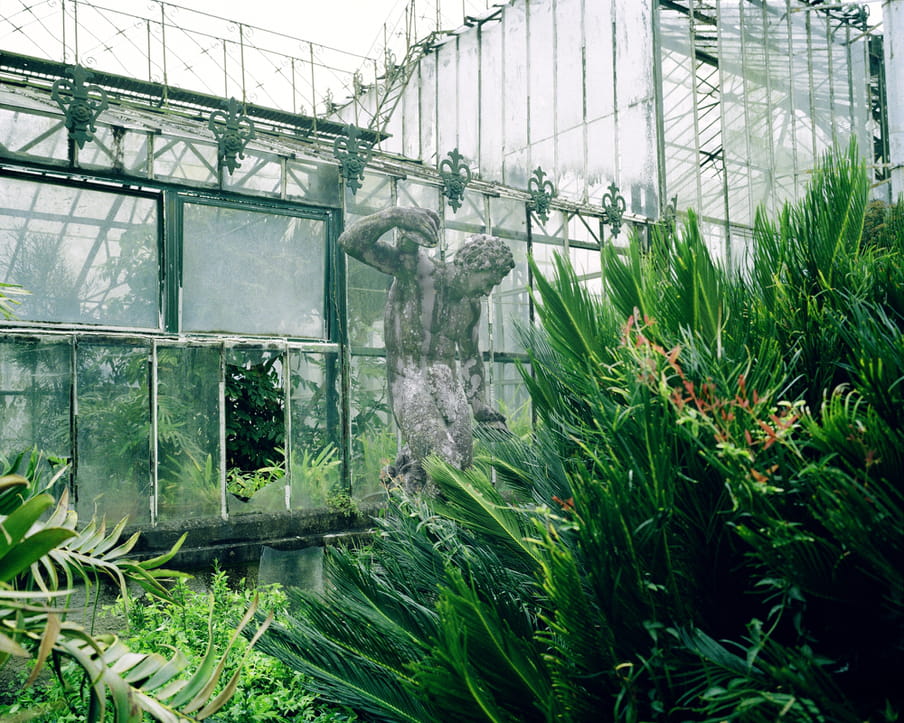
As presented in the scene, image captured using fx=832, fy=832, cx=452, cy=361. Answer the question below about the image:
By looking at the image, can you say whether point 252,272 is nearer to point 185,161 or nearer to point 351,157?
point 185,161

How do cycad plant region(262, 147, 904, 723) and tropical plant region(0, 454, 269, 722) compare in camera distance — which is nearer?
cycad plant region(262, 147, 904, 723)

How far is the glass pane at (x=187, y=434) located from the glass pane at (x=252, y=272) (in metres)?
0.34

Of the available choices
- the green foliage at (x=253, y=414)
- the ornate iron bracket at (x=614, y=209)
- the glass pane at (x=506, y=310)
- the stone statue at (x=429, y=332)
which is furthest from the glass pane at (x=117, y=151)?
the ornate iron bracket at (x=614, y=209)

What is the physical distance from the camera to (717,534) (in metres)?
1.04

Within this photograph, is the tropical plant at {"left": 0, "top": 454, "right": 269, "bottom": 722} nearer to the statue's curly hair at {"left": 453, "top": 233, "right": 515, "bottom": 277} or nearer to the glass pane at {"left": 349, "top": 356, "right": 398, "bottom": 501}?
the statue's curly hair at {"left": 453, "top": 233, "right": 515, "bottom": 277}

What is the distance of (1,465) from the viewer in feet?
16.3

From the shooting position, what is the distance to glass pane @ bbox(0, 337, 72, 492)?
5.66 meters

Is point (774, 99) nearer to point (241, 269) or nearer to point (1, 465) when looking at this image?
point (241, 269)

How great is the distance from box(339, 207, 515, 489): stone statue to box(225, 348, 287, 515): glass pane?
1603mm

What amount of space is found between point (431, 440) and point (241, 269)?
2586 mm

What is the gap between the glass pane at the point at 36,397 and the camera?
5.66m

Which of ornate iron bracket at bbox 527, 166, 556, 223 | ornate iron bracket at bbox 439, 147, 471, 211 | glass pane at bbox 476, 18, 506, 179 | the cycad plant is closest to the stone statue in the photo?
ornate iron bracket at bbox 439, 147, 471, 211

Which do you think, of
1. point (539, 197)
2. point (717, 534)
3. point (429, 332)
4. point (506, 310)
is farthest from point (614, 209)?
point (717, 534)

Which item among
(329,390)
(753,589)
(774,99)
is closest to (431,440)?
(329,390)
